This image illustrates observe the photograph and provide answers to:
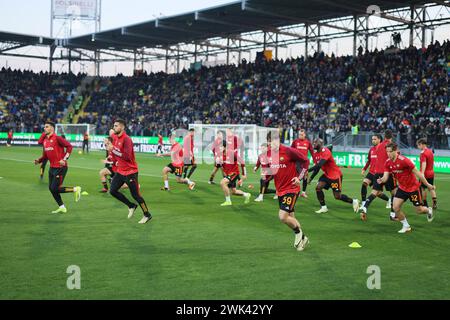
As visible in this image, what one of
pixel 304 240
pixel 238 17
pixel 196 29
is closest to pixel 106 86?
pixel 196 29

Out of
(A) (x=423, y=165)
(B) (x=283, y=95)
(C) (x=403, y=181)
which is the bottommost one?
(C) (x=403, y=181)

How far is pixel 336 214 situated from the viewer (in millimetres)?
14023

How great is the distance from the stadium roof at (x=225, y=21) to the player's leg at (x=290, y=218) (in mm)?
31009

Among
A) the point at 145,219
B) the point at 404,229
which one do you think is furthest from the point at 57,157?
the point at 404,229

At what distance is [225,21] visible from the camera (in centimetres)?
4628

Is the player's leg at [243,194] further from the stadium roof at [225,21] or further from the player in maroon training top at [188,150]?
the stadium roof at [225,21]

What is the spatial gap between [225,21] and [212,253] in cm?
3930

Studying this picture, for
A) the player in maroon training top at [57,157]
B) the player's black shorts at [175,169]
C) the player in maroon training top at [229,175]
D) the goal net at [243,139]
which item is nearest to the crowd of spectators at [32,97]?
the goal net at [243,139]

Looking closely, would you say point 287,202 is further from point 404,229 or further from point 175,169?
point 175,169

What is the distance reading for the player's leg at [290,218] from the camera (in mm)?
9500

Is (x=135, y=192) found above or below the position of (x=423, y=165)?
below

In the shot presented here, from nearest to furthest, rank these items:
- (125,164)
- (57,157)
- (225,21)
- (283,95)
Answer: (125,164), (57,157), (283,95), (225,21)

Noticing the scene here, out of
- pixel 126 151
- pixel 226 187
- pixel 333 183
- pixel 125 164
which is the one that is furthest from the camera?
pixel 226 187

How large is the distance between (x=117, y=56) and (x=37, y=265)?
60.5 metres
